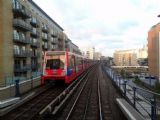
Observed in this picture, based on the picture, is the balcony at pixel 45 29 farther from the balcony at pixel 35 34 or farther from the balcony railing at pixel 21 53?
the balcony railing at pixel 21 53

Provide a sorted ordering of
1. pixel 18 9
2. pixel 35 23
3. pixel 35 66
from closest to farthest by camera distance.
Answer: pixel 18 9 → pixel 35 66 → pixel 35 23

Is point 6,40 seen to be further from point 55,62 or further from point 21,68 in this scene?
point 55,62

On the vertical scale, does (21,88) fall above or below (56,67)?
below

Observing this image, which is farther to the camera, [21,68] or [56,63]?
[21,68]

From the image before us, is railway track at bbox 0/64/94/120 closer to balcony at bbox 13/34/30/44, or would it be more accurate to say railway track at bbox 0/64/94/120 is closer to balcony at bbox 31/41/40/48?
balcony at bbox 13/34/30/44

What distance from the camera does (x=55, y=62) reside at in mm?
22594

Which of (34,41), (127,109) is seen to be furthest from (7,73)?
(127,109)

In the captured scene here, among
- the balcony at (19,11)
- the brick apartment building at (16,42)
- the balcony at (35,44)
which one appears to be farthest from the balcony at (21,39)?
the balcony at (35,44)

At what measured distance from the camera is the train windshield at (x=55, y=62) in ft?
73.4

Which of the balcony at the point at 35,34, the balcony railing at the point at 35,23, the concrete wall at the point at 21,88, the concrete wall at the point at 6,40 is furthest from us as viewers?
the balcony railing at the point at 35,23

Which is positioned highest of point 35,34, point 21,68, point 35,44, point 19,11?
point 19,11

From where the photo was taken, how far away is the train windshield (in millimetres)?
22384

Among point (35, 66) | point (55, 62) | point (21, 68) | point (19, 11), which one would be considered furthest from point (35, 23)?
point (55, 62)

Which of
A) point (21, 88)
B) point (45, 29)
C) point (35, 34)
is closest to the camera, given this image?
point (21, 88)
